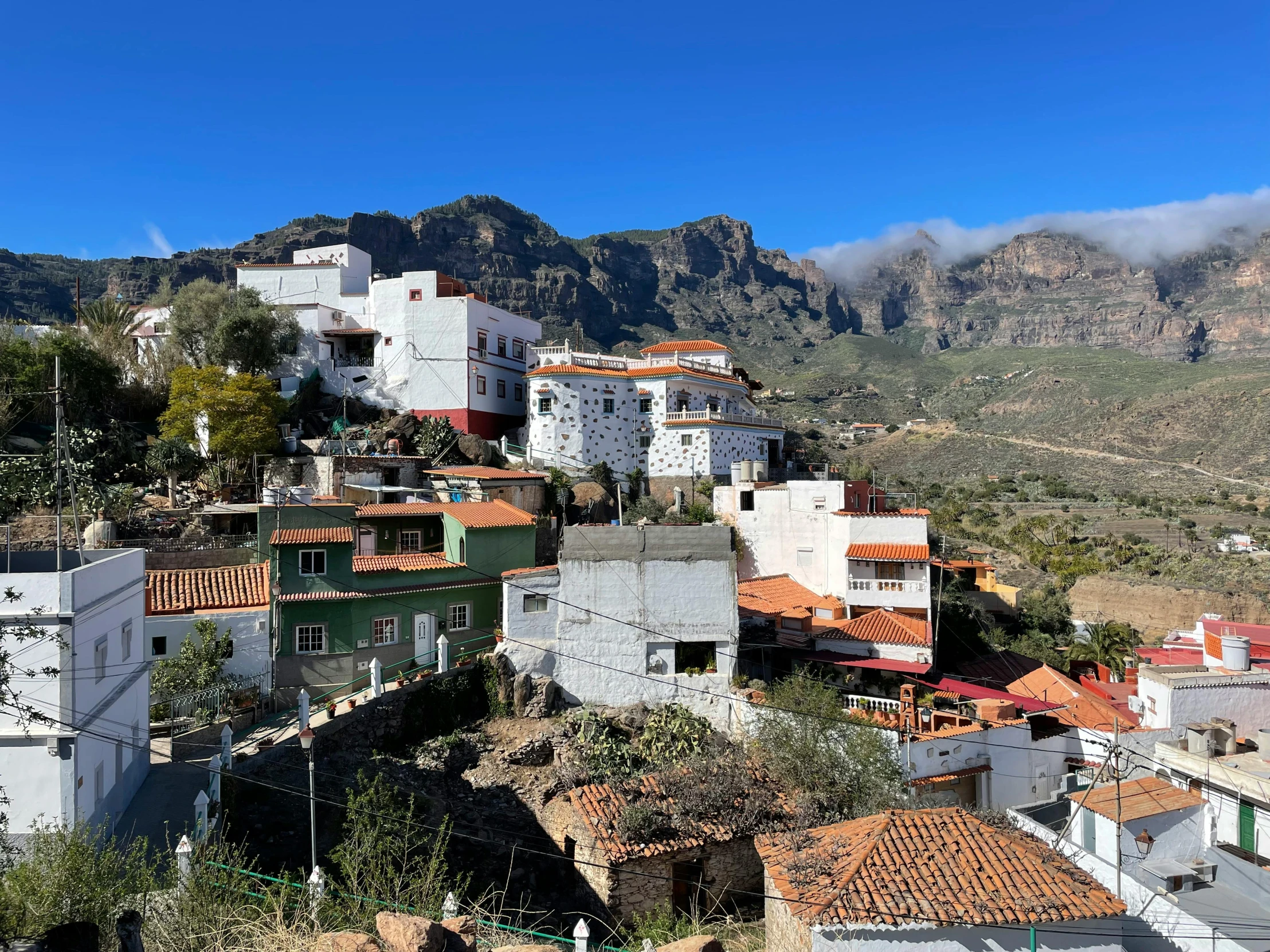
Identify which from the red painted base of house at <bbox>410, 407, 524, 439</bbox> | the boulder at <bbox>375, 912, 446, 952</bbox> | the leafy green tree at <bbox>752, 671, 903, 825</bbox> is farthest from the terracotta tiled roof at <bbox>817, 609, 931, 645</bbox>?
the red painted base of house at <bbox>410, 407, 524, 439</bbox>

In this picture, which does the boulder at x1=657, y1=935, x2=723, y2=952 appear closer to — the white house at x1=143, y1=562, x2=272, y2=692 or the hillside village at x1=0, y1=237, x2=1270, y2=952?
the hillside village at x1=0, y1=237, x2=1270, y2=952

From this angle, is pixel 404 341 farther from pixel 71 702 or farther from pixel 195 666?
pixel 71 702

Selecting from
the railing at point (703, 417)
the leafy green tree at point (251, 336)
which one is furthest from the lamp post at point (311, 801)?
the railing at point (703, 417)

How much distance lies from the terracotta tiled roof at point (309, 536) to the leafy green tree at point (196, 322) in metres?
18.1

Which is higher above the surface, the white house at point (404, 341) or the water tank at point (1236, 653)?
the white house at point (404, 341)

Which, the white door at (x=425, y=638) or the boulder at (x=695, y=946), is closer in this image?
the boulder at (x=695, y=946)

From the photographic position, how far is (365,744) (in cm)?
1677

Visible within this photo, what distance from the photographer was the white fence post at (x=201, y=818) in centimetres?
1168

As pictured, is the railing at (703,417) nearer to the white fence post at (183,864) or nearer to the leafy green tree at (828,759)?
the leafy green tree at (828,759)

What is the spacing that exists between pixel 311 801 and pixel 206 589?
811 cm

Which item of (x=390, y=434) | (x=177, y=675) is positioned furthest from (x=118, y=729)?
(x=390, y=434)

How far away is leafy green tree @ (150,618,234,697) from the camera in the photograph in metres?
16.7

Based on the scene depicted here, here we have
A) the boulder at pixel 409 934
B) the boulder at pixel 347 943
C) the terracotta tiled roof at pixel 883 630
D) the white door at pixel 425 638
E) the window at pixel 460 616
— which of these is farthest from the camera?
the terracotta tiled roof at pixel 883 630

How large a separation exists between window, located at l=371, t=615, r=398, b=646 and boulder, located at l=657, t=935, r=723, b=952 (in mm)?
13611
